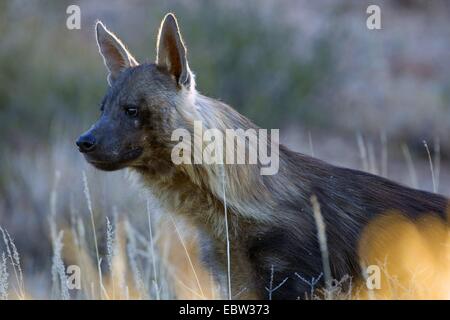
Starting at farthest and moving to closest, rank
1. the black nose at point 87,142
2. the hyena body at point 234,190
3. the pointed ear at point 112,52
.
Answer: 1. the pointed ear at point 112,52
2. the black nose at point 87,142
3. the hyena body at point 234,190

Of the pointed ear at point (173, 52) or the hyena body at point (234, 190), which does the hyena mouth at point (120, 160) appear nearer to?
the hyena body at point (234, 190)

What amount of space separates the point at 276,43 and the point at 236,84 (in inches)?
37.7

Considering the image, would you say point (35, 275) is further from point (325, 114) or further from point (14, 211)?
point (325, 114)

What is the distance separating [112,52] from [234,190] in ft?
4.19

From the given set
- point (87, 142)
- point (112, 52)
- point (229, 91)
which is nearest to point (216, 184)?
point (87, 142)

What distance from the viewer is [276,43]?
15.6m

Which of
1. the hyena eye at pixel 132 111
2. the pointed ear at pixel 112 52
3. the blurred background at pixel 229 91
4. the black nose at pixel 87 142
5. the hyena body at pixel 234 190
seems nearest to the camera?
the hyena body at pixel 234 190

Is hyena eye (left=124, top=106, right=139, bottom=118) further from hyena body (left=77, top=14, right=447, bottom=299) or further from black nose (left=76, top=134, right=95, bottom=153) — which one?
black nose (left=76, top=134, right=95, bottom=153)

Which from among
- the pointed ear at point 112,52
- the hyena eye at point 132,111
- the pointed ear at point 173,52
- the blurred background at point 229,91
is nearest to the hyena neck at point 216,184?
the pointed ear at point 173,52

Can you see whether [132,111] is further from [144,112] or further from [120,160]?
[120,160]

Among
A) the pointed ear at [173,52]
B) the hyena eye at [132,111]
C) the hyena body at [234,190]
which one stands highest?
the pointed ear at [173,52]

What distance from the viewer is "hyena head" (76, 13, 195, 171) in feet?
17.4

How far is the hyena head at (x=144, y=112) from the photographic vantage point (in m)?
5.31
